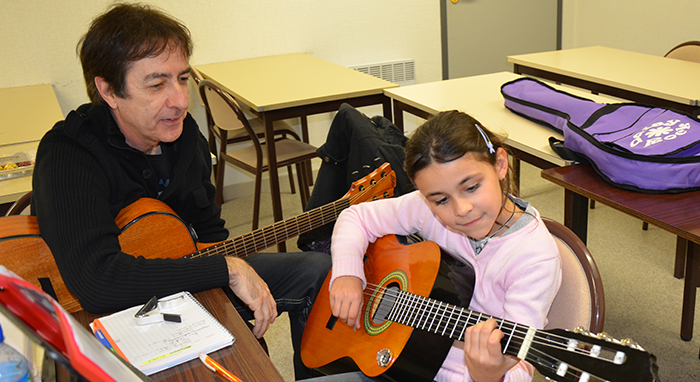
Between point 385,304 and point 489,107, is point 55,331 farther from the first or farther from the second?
point 489,107

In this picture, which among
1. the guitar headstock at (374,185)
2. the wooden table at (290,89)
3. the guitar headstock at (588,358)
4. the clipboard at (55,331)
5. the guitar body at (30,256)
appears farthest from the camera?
the wooden table at (290,89)

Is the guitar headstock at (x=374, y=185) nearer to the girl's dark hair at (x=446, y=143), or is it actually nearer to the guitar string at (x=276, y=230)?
the guitar string at (x=276, y=230)

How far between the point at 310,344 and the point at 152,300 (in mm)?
502

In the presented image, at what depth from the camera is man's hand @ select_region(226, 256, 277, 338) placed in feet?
4.02

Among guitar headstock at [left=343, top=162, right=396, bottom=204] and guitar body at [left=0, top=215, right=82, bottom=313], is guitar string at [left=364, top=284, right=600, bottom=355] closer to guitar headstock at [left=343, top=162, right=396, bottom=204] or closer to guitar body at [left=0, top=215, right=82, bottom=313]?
guitar headstock at [left=343, top=162, right=396, bottom=204]

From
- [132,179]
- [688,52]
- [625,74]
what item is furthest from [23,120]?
[688,52]

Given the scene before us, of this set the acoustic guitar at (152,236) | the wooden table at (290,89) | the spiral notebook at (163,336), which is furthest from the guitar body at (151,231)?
the wooden table at (290,89)

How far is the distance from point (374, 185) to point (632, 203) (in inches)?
27.9

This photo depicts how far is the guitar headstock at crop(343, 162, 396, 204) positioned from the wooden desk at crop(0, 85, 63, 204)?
1.01 m

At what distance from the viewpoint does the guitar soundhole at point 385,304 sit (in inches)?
49.1

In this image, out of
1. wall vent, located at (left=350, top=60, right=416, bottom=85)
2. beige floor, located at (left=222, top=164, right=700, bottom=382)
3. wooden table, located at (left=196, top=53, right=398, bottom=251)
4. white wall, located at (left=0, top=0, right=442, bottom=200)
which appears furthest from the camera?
wall vent, located at (left=350, top=60, right=416, bottom=85)

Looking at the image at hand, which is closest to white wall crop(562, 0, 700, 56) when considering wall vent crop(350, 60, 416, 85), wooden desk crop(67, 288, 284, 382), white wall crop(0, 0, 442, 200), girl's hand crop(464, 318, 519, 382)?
white wall crop(0, 0, 442, 200)

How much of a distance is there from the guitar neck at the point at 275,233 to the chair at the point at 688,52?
217 centimetres

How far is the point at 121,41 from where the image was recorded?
1259 millimetres
